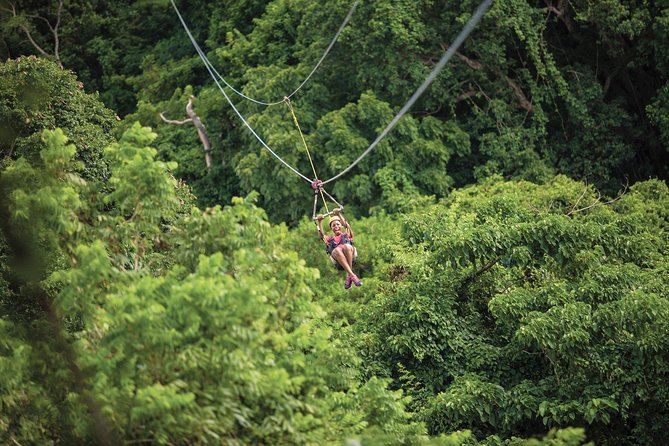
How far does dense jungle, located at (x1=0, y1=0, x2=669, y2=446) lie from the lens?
Result: 8.98 m

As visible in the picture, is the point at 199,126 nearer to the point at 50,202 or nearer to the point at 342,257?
the point at 342,257

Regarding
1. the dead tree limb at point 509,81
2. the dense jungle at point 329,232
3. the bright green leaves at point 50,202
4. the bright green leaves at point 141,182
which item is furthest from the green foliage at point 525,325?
the dead tree limb at point 509,81

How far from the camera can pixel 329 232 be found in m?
20.5

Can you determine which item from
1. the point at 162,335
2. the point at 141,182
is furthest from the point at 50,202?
the point at 162,335

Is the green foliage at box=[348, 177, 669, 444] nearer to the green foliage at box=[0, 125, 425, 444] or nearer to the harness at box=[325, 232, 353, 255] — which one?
the harness at box=[325, 232, 353, 255]

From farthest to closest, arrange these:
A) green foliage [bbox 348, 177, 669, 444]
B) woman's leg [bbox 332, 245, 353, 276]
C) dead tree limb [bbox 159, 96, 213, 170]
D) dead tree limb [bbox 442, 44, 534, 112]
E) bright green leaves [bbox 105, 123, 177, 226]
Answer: dead tree limb [bbox 159, 96, 213, 170]
dead tree limb [bbox 442, 44, 534, 112]
woman's leg [bbox 332, 245, 353, 276]
green foliage [bbox 348, 177, 669, 444]
bright green leaves [bbox 105, 123, 177, 226]

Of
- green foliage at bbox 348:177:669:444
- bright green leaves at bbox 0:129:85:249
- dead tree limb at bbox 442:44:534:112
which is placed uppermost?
dead tree limb at bbox 442:44:534:112

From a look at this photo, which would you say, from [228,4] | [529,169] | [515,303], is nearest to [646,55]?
[529,169]

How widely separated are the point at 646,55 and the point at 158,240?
15433 millimetres

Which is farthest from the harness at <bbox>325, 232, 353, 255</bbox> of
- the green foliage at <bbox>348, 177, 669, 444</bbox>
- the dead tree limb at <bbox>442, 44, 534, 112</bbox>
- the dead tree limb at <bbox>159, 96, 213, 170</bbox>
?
the dead tree limb at <bbox>159, 96, 213, 170</bbox>

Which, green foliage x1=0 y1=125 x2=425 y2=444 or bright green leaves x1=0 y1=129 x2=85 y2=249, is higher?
bright green leaves x1=0 y1=129 x2=85 y2=249

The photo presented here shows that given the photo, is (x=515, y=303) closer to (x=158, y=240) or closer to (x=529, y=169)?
(x=158, y=240)

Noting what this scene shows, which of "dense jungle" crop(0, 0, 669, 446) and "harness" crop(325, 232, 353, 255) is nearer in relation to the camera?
"dense jungle" crop(0, 0, 669, 446)

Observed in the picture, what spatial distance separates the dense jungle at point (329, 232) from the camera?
8977 millimetres
